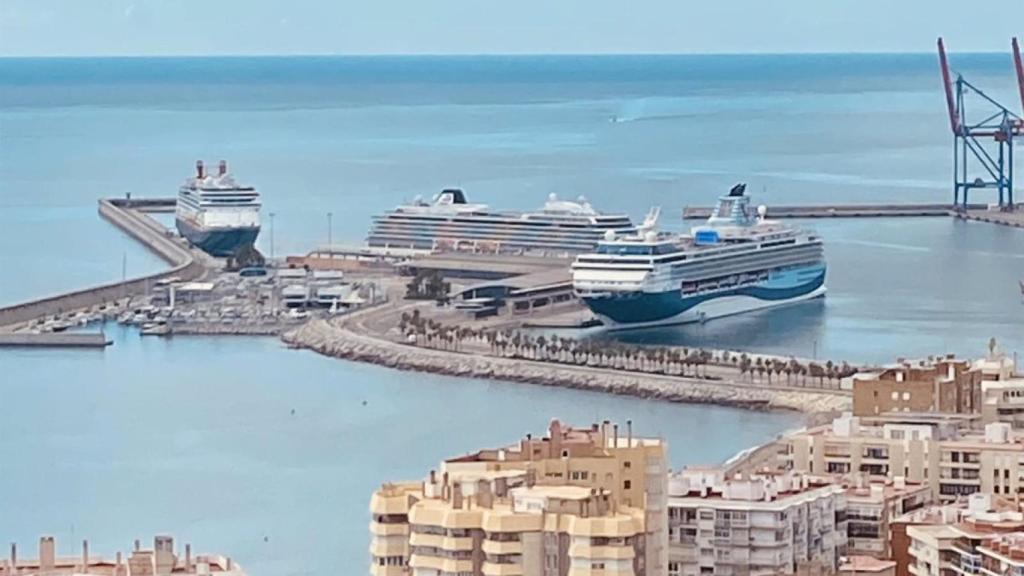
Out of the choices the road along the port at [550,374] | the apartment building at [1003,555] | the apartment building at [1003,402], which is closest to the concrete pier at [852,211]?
the road along the port at [550,374]

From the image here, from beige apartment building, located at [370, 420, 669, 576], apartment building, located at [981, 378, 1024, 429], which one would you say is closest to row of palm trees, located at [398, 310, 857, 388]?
apartment building, located at [981, 378, 1024, 429]

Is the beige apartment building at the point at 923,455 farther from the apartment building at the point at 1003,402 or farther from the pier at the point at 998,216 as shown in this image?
the pier at the point at 998,216

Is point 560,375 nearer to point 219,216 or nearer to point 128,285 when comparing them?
point 128,285

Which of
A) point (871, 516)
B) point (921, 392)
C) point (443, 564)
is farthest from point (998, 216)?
point (443, 564)

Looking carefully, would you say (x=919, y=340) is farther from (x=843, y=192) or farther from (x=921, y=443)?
(x=843, y=192)

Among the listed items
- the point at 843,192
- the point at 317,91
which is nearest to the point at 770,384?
the point at 843,192
